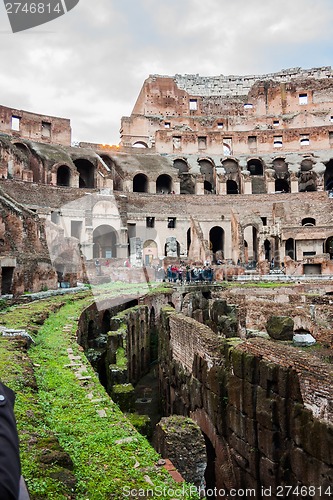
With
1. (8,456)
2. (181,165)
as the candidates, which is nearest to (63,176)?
(181,165)

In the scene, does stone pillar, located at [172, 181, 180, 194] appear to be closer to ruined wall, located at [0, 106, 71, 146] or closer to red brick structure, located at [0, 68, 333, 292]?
red brick structure, located at [0, 68, 333, 292]

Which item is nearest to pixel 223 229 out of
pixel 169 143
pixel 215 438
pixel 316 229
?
pixel 316 229

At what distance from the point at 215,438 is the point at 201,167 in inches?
1755

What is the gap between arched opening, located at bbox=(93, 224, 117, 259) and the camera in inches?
1489

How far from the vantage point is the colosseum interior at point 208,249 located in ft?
20.7

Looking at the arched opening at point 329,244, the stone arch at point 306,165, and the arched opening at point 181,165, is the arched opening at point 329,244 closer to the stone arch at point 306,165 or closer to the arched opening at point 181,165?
the stone arch at point 306,165

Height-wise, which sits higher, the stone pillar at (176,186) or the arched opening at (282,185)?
the arched opening at (282,185)

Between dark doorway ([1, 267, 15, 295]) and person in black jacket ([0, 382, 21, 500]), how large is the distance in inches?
599

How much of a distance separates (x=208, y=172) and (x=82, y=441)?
47.2 m

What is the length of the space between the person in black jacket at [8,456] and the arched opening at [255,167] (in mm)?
51167

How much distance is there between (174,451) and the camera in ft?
16.7

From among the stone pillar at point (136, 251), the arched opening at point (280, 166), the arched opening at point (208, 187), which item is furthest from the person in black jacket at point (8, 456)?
the arched opening at point (280, 166)

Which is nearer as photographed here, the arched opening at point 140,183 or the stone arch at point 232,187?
the arched opening at point 140,183

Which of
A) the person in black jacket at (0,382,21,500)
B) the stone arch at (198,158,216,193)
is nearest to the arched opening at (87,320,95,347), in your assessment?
the person in black jacket at (0,382,21,500)
